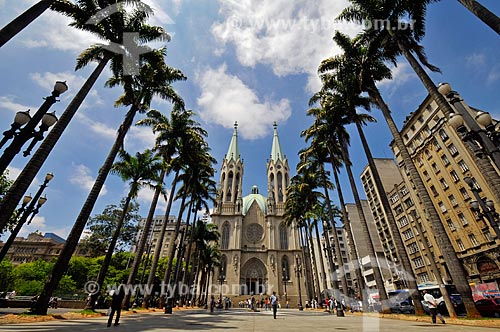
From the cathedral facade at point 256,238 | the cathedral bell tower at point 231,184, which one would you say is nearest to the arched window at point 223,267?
the cathedral facade at point 256,238

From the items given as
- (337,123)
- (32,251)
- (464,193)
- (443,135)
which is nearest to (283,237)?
(464,193)

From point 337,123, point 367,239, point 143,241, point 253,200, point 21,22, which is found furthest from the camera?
point 253,200

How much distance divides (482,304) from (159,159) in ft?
94.3

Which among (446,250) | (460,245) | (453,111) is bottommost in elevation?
(446,250)

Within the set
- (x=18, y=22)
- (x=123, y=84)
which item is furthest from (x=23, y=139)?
(x=123, y=84)

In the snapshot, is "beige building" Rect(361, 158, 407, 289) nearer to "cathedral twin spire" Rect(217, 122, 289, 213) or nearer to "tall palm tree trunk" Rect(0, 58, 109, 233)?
"cathedral twin spire" Rect(217, 122, 289, 213)

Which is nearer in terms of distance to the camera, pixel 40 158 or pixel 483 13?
pixel 483 13

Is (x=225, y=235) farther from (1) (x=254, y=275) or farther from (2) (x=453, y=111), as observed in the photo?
(2) (x=453, y=111)

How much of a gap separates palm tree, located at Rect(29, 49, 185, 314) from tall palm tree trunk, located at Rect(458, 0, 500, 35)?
15415mm

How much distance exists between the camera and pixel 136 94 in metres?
16.6

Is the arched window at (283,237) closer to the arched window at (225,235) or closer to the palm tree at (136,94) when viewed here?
the arched window at (225,235)

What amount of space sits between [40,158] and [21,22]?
16.3ft

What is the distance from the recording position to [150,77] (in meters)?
16.0

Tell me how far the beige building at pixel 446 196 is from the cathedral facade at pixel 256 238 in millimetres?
22293
